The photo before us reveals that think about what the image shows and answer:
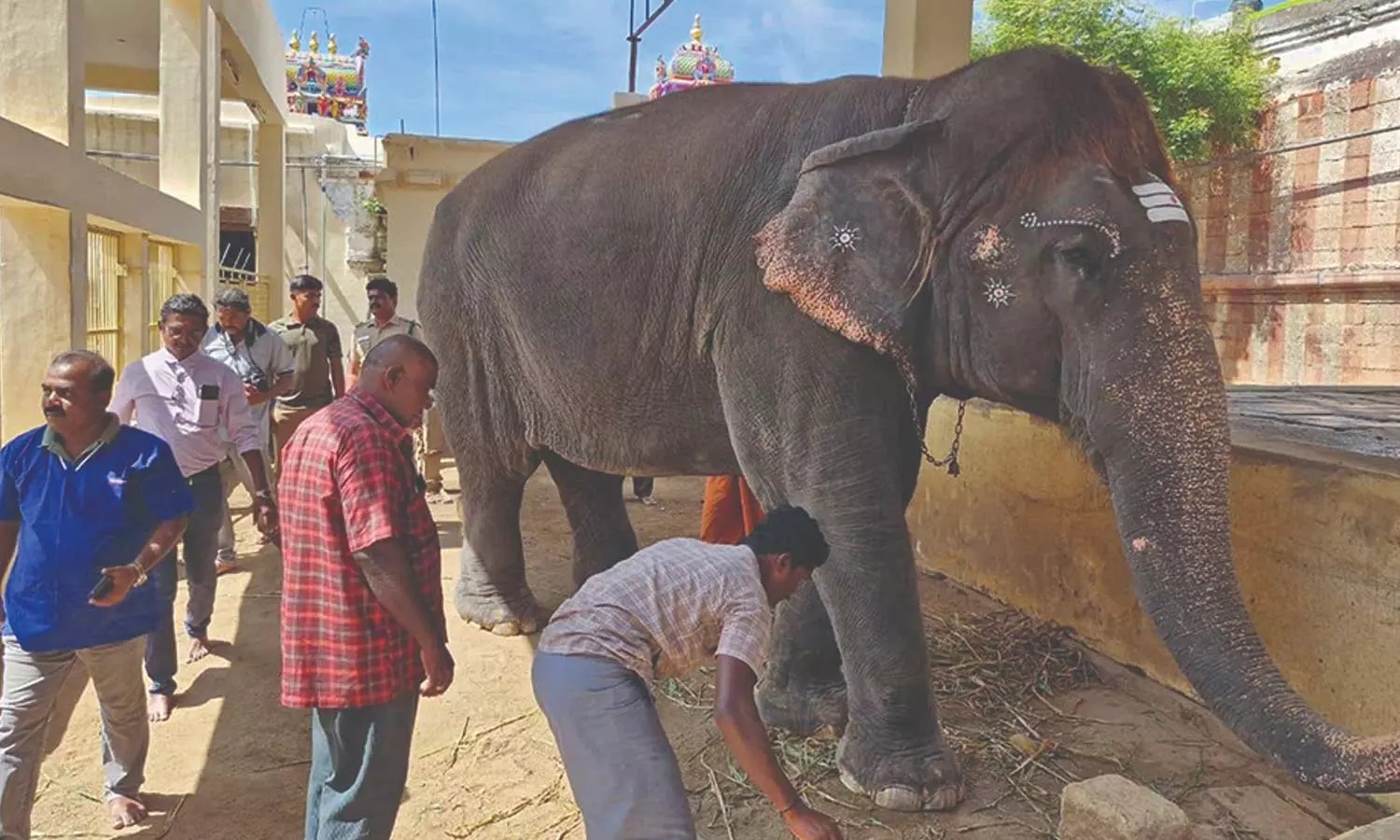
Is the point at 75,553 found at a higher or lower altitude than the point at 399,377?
lower

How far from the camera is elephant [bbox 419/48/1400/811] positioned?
8.48 feet

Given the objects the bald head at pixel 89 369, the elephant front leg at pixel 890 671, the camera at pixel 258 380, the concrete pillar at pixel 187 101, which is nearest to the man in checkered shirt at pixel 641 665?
the elephant front leg at pixel 890 671

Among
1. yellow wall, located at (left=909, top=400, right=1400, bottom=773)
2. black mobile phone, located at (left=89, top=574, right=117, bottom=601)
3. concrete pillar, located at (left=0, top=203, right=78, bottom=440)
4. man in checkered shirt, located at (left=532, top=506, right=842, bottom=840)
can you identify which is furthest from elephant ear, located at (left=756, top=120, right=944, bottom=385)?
concrete pillar, located at (left=0, top=203, right=78, bottom=440)

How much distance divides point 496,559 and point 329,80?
3132 cm

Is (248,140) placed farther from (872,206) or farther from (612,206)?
(872,206)

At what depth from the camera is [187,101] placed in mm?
9375

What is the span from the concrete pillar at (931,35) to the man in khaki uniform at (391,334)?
358 cm

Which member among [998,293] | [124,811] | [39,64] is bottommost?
[124,811]

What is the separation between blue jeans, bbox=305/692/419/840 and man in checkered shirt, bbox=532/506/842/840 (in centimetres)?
53

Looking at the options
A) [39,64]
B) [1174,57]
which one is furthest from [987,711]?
[1174,57]

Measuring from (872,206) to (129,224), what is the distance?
19.9 feet

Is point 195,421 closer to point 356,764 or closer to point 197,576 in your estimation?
point 197,576

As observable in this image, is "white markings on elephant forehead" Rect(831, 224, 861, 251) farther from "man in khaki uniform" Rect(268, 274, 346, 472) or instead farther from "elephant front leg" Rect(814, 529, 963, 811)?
"man in khaki uniform" Rect(268, 274, 346, 472)

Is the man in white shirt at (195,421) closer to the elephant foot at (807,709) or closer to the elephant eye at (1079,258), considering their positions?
the elephant foot at (807,709)
